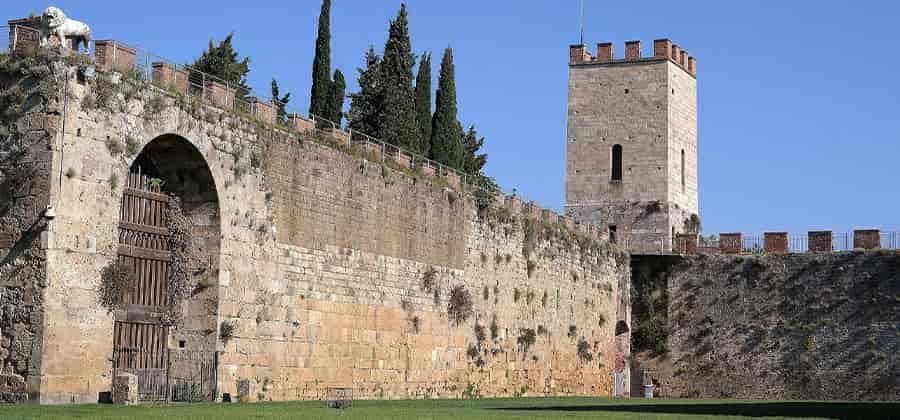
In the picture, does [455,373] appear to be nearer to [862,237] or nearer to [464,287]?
[464,287]

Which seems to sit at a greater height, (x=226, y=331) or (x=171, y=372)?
(x=226, y=331)

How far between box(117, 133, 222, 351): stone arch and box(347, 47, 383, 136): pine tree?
60.9 ft

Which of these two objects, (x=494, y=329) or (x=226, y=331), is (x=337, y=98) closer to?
(x=494, y=329)

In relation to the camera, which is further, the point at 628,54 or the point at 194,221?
the point at 628,54

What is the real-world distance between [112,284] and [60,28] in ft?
16.5

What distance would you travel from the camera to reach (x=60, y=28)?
83.8ft

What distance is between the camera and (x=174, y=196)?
29.2 meters

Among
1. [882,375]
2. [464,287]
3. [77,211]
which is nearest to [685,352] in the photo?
[882,375]

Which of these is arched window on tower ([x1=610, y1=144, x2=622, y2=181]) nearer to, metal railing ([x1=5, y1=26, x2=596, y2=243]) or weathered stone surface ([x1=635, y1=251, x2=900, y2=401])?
weathered stone surface ([x1=635, y1=251, x2=900, y2=401])

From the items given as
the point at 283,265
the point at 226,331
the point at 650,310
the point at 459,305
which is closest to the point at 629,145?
the point at 650,310

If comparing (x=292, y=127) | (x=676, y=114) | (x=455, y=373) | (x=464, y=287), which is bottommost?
(x=455, y=373)

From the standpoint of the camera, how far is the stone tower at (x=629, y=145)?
178ft

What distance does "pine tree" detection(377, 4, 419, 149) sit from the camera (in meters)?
46.9

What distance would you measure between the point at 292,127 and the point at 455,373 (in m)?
10.2
